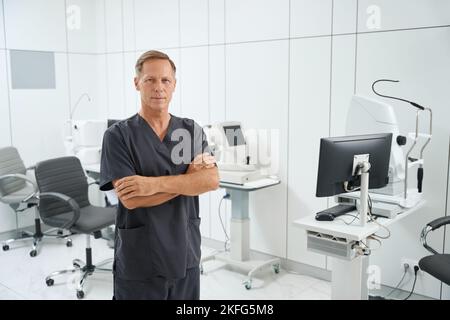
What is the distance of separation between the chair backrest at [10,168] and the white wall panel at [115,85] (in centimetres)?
119

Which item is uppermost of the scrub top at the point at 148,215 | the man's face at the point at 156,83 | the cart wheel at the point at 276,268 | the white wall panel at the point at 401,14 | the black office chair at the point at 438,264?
the white wall panel at the point at 401,14

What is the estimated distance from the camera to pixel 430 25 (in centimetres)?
304

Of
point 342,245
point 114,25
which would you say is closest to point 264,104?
point 342,245

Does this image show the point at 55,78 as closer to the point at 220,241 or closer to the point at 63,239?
the point at 63,239

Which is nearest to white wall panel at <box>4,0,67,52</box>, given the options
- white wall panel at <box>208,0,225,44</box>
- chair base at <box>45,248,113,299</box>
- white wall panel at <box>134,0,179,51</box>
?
white wall panel at <box>134,0,179,51</box>

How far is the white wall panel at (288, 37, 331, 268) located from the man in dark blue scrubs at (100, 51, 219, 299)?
6.25 feet

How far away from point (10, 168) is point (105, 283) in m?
1.66

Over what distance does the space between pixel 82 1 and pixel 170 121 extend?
12.7 feet

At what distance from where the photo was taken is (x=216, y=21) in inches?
166

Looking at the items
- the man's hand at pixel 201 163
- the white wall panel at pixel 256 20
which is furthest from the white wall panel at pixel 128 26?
the man's hand at pixel 201 163

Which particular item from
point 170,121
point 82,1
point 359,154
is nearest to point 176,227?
point 170,121

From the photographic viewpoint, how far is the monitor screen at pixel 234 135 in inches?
139

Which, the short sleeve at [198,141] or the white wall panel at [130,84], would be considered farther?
the white wall panel at [130,84]

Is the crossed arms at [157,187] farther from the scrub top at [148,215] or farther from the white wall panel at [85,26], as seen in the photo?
the white wall panel at [85,26]
